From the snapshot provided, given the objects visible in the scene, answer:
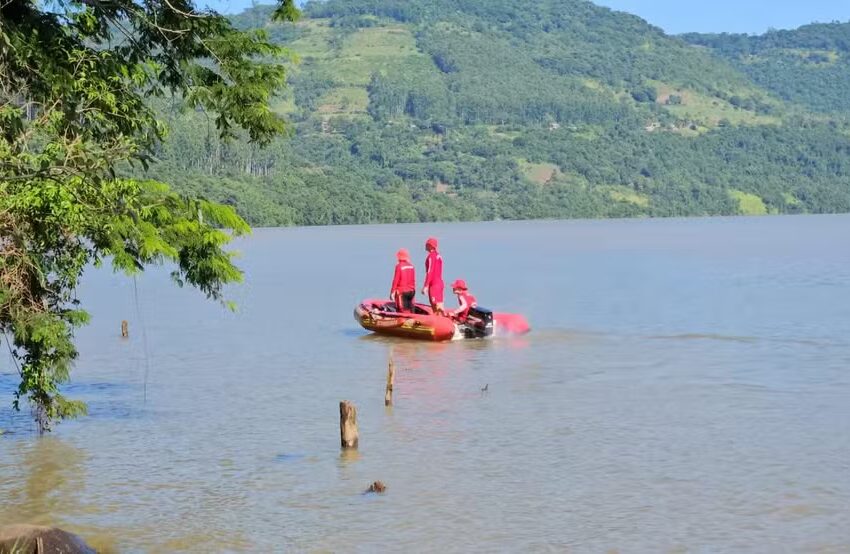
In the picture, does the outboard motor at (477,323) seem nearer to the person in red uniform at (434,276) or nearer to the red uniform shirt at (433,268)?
the person in red uniform at (434,276)

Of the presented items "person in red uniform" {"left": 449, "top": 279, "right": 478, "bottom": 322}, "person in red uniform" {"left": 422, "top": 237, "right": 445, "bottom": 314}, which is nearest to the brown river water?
"person in red uniform" {"left": 449, "top": 279, "right": 478, "bottom": 322}

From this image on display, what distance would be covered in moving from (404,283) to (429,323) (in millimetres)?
1267

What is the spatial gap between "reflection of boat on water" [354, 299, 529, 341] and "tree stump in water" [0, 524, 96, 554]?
2065 cm

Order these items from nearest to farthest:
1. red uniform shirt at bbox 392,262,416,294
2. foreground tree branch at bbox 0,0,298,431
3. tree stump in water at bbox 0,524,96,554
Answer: tree stump in water at bbox 0,524,96,554 → foreground tree branch at bbox 0,0,298,431 → red uniform shirt at bbox 392,262,416,294

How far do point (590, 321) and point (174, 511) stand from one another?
29.2 meters

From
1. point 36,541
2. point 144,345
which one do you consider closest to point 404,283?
point 144,345

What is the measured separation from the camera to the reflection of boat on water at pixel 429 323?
108 feet

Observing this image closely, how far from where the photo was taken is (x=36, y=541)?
1215 centimetres

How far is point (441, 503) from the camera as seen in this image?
643 inches

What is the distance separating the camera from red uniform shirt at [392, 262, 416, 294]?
3234 centimetres

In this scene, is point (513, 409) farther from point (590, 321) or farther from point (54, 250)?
point (590, 321)

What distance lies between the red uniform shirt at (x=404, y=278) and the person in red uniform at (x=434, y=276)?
0.45 m

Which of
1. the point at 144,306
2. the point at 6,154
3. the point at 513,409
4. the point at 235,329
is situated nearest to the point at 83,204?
the point at 6,154

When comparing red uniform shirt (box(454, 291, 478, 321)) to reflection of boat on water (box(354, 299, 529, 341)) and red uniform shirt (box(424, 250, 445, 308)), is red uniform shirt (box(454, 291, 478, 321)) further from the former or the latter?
red uniform shirt (box(424, 250, 445, 308))
